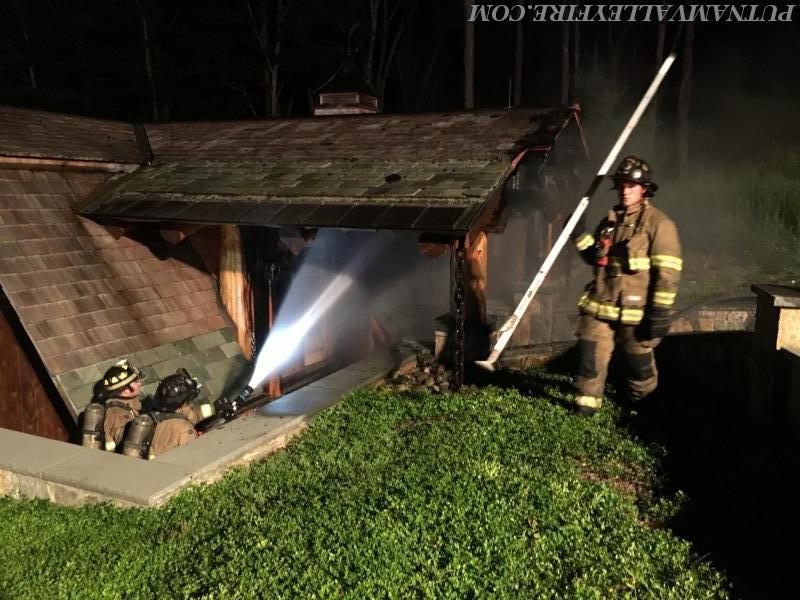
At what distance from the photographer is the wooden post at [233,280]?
10.0 m

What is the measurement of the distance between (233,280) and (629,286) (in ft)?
21.5

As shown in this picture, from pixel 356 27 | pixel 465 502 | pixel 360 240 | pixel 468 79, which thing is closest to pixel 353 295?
pixel 360 240

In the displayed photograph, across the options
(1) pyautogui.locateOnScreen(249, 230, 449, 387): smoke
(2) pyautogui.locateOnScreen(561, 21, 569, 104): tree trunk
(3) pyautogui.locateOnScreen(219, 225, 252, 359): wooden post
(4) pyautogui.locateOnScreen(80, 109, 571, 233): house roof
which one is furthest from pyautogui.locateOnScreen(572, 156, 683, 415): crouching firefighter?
(2) pyautogui.locateOnScreen(561, 21, 569, 104): tree trunk

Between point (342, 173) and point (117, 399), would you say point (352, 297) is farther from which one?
point (117, 399)

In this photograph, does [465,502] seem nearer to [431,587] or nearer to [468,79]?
[431,587]

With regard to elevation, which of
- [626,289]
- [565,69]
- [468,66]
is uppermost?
[468,66]

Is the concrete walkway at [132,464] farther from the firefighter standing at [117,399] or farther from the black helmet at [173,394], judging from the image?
the black helmet at [173,394]

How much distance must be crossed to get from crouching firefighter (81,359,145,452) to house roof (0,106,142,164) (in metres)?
3.54

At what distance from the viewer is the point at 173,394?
7098 mm

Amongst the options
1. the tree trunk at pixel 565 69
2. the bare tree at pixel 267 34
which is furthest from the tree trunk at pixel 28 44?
the tree trunk at pixel 565 69

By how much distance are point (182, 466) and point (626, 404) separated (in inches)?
180

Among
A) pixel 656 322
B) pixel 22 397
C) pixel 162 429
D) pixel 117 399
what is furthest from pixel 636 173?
pixel 22 397

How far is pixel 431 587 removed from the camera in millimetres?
3596

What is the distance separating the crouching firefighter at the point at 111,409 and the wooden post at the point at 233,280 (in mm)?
2925
